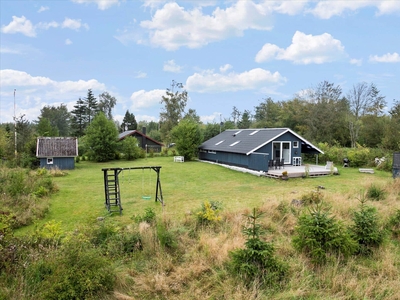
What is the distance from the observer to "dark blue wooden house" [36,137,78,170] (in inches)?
875

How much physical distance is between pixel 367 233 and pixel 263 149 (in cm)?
1486

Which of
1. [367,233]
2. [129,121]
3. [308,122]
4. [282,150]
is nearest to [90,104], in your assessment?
[129,121]

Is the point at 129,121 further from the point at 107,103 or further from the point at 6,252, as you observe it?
the point at 6,252

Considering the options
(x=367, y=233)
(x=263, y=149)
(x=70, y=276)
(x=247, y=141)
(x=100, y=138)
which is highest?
(x=100, y=138)

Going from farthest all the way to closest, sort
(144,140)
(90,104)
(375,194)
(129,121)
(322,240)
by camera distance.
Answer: (129,121) → (90,104) → (144,140) → (375,194) → (322,240)

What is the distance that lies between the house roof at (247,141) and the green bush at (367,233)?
45.1ft

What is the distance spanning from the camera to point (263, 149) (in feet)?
67.6

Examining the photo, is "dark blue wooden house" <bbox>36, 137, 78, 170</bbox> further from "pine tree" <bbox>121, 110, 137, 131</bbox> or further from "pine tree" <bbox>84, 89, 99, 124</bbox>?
"pine tree" <bbox>121, 110, 137, 131</bbox>

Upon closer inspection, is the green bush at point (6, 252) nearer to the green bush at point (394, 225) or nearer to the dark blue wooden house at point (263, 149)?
the green bush at point (394, 225)

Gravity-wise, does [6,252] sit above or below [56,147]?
below

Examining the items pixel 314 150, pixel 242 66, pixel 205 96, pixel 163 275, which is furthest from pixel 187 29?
pixel 205 96

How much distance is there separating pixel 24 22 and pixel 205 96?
26762 millimetres

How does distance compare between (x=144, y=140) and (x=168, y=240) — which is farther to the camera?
(x=144, y=140)

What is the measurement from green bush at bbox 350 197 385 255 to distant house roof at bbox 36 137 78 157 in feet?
72.2
